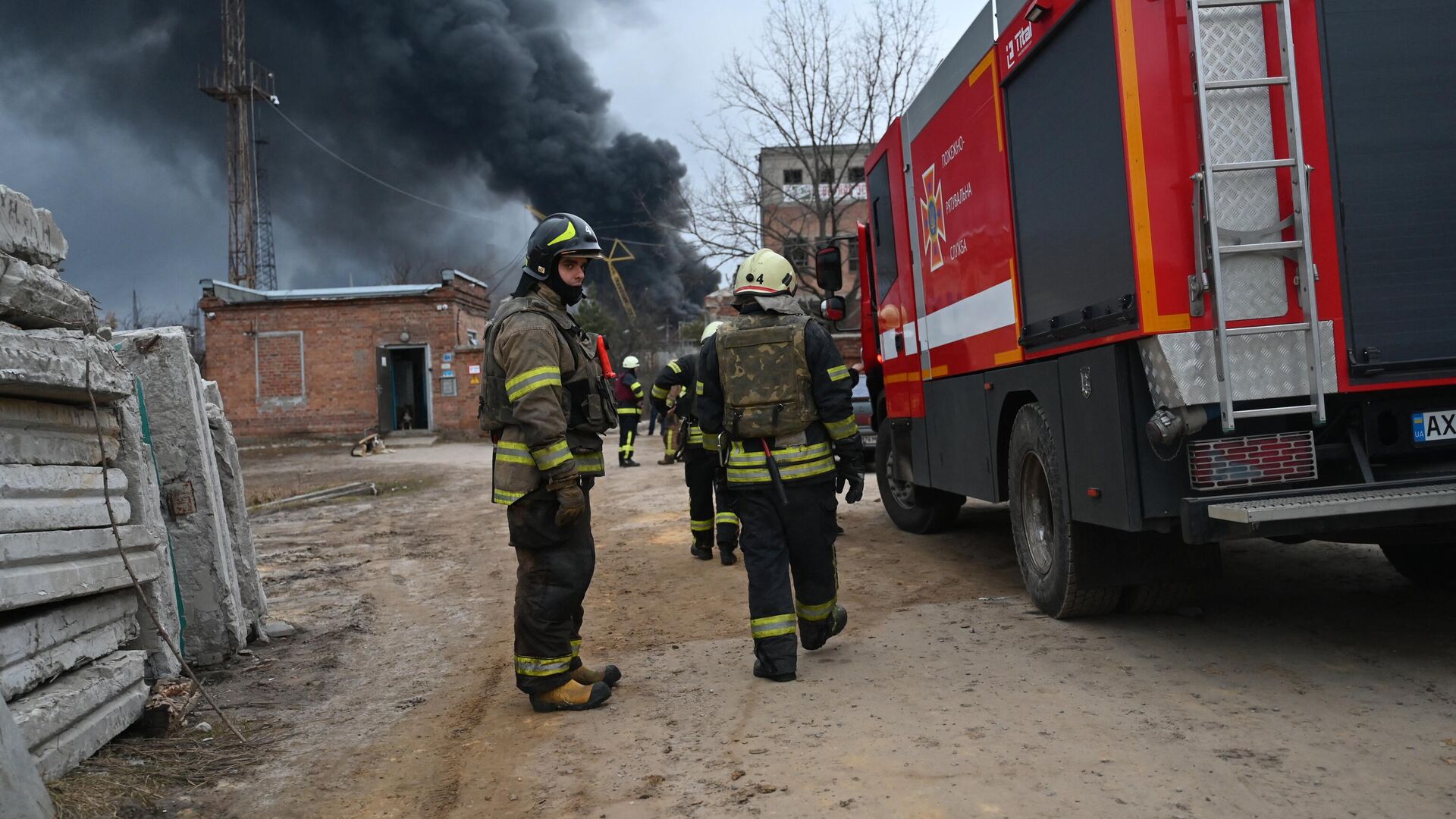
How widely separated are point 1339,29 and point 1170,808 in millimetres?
2962

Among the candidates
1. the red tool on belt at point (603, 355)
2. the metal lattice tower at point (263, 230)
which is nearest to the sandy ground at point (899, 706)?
the red tool on belt at point (603, 355)

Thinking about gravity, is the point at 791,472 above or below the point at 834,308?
below

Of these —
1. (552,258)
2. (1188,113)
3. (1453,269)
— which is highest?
(1188,113)

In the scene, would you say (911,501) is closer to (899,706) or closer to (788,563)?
(788,563)

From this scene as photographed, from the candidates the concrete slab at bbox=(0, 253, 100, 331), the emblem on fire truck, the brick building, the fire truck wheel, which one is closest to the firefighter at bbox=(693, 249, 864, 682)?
the emblem on fire truck

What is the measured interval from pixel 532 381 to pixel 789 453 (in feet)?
4.17

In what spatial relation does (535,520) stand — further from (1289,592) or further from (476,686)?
(1289,592)

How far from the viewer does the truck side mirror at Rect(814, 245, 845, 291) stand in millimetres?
8133

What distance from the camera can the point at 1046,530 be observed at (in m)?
5.41

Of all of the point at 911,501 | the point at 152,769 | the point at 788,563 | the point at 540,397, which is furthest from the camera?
the point at 911,501

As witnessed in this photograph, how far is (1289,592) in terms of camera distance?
18.4ft

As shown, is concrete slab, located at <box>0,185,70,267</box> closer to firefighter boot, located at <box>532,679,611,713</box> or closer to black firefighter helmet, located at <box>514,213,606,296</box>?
black firefighter helmet, located at <box>514,213,606,296</box>

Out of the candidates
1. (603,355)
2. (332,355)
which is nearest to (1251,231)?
(603,355)

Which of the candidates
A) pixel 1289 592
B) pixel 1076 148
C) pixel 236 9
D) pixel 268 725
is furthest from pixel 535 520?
pixel 236 9
